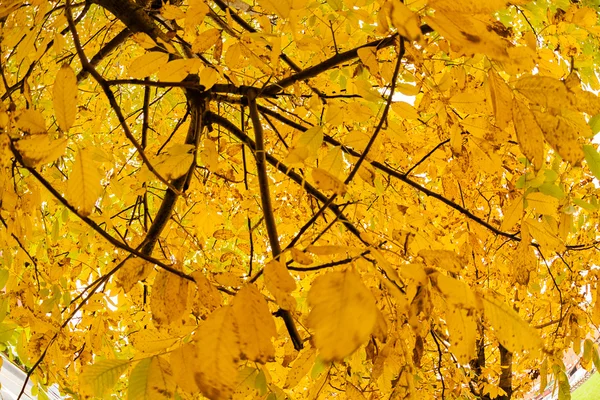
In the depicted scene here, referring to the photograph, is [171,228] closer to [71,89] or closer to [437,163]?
[437,163]

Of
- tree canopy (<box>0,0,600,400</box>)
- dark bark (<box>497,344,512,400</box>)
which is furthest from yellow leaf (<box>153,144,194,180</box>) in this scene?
dark bark (<box>497,344,512,400</box>)

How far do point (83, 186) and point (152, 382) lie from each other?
0.30m

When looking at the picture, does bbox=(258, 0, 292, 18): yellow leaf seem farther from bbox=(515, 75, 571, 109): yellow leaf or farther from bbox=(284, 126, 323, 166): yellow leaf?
bbox=(515, 75, 571, 109): yellow leaf

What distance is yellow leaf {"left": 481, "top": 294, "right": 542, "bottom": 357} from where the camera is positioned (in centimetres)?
58

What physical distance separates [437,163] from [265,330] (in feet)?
4.99

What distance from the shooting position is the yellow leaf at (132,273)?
96 centimetres

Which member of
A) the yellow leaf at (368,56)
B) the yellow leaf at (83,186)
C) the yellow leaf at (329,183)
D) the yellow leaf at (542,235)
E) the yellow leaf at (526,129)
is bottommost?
the yellow leaf at (542,235)

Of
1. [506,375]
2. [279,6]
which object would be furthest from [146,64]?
[506,375]

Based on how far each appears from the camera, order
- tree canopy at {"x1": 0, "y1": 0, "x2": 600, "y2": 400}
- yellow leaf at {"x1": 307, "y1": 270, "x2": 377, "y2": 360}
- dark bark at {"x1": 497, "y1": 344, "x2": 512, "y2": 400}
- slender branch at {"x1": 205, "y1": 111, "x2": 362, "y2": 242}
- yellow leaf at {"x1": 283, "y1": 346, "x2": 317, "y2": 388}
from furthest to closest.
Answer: dark bark at {"x1": 497, "y1": 344, "x2": 512, "y2": 400} < slender branch at {"x1": 205, "y1": 111, "x2": 362, "y2": 242} < yellow leaf at {"x1": 283, "y1": 346, "x2": 317, "y2": 388} < tree canopy at {"x1": 0, "y1": 0, "x2": 600, "y2": 400} < yellow leaf at {"x1": 307, "y1": 270, "x2": 377, "y2": 360}

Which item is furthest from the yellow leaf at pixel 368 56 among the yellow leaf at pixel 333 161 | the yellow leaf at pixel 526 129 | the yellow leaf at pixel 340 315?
the yellow leaf at pixel 340 315

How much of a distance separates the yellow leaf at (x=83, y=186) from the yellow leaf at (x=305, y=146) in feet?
1.50

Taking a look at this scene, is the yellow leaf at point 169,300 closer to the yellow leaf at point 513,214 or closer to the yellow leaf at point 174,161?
the yellow leaf at point 174,161

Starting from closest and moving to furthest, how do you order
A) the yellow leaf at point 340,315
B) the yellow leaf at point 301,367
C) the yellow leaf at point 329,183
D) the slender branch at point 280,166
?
the yellow leaf at point 340,315 → the yellow leaf at point 329,183 → the yellow leaf at point 301,367 → the slender branch at point 280,166

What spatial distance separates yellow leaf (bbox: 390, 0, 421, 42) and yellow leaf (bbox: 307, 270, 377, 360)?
0.83 ft
